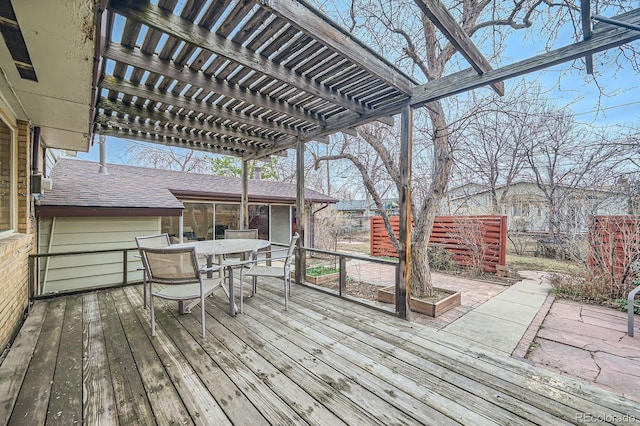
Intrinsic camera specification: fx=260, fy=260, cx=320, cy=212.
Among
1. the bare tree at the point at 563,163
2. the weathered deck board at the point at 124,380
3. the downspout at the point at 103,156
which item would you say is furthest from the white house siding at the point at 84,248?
the bare tree at the point at 563,163

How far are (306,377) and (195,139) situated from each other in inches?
160

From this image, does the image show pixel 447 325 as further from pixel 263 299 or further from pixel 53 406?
pixel 53 406

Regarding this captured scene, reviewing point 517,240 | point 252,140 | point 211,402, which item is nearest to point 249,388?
point 211,402

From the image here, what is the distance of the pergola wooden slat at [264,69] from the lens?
1.85 meters

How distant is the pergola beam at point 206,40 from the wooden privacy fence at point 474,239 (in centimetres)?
547

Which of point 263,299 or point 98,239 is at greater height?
point 98,239

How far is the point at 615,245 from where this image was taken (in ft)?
13.9

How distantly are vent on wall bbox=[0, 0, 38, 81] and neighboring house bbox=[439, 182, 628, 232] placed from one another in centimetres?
746

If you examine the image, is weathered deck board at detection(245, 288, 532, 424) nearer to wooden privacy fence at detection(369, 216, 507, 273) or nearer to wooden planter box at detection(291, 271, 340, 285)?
wooden planter box at detection(291, 271, 340, 285)

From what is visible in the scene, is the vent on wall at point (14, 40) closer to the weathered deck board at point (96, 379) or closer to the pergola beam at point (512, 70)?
the weathered deck board at point (96, 379)

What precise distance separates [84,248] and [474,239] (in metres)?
8.24

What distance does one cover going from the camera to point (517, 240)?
884 cm

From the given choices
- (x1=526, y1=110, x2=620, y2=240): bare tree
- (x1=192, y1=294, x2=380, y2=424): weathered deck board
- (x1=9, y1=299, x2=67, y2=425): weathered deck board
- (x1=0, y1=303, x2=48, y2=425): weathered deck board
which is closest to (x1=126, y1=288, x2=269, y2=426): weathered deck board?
(x1=192, y1=294, x2=380, y2=424): weathered deck board

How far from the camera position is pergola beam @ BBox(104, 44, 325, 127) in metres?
2.12
